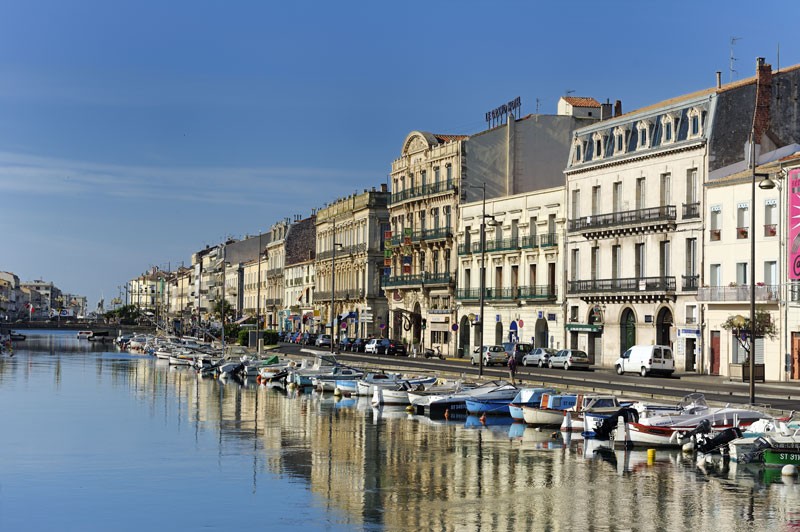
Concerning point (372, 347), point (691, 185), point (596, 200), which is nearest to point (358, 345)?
point (372, 347)

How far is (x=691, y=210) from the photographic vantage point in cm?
7056

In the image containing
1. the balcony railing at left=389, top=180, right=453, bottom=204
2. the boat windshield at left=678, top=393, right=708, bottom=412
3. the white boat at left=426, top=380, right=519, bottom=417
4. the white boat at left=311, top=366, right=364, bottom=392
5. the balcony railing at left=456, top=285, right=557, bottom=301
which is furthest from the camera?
the balcony railing at left=389, top=180, right=453, bottom=204

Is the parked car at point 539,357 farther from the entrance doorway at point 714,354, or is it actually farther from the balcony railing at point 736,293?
the balcony railing at point 736,293

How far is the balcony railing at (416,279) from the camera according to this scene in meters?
101

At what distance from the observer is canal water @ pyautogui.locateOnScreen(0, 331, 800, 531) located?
28.9 m

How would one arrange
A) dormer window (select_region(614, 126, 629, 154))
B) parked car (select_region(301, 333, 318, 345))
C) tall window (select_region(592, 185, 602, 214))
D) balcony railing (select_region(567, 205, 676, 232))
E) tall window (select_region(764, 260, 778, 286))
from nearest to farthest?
tall window (select_region(764, 260, 778, 286))
balcony railing (select_region(567, 205, 676, 232))
dormer window (select_region(614, 126, 629, 154))
tall window (select_region(592, 185, 602, 214))
parked car (select_region(301, 333, 318, 345))

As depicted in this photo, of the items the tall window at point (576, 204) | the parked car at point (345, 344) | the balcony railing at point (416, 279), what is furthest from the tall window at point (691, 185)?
the parked car at point (345, 344)

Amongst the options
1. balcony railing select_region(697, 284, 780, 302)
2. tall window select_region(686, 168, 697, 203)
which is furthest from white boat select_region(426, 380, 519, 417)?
tall window select_region(686, 168, 697, 203)

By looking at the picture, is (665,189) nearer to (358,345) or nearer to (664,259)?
(664,259)

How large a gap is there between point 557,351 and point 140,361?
6028 centimetres

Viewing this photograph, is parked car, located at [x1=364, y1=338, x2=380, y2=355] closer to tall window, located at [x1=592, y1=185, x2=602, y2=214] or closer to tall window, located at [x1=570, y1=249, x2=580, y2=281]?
tall window, located at [x1=570, y1=249, x2=580, y2=281]

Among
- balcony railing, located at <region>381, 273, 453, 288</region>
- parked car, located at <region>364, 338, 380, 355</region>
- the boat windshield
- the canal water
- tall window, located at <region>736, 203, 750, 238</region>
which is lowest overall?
the canal water

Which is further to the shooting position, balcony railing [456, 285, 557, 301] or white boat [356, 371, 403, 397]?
balcony railing [456, 285, 557, 301]

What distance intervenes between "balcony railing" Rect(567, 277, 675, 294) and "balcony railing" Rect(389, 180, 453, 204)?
838 inches
